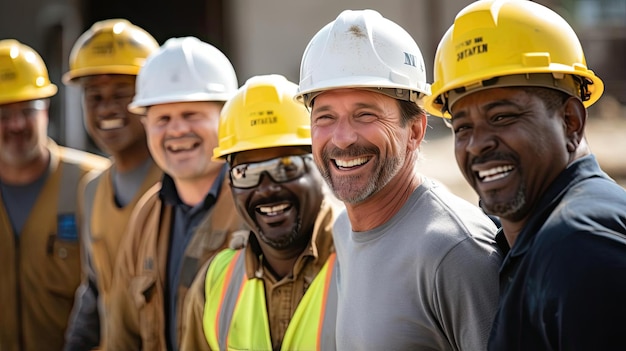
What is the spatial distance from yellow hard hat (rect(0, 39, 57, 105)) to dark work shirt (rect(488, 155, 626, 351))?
16.0ft

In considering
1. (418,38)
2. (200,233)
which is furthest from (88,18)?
(200,233)

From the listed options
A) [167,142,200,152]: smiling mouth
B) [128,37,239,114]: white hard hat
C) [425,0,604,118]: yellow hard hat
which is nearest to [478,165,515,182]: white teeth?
[425,0,604,118]: yellow hard hat

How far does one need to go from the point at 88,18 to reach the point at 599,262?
1305 cm

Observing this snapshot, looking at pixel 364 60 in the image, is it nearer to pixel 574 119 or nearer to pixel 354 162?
pixel 354 162

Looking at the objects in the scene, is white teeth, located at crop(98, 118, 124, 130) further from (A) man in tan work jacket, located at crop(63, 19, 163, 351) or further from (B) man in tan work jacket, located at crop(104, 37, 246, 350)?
(B) man in tan work jacket, located at crop(104, 37, 246, 350)

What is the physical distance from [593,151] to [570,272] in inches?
379

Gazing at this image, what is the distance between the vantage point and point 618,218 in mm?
2461

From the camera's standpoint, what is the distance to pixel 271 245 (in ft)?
13.3

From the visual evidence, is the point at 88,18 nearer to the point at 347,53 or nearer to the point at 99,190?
the point at 99,190

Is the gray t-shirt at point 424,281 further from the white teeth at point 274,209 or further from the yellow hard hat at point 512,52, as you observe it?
the white teeth at point 274,209

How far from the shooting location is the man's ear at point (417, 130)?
11.9ft

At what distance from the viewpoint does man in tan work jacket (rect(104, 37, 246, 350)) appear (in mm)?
4883

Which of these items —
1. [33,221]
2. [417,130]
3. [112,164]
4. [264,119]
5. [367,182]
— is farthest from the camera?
[33,221]

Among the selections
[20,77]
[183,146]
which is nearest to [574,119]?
[183,146]
